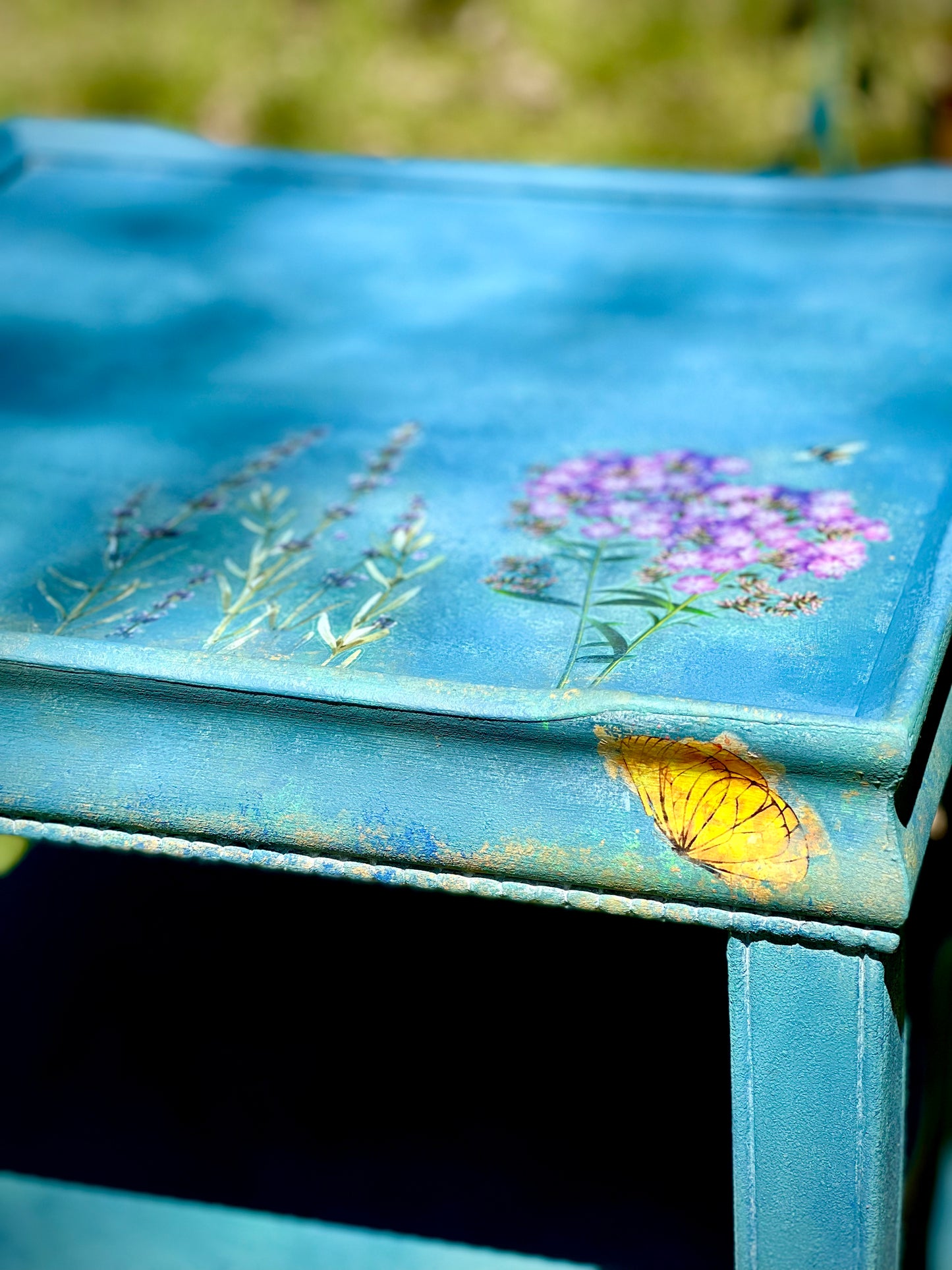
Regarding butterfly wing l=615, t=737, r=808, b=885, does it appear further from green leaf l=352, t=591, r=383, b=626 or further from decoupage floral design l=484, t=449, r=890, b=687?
green leaf l=352, t=591, r=383, b=626

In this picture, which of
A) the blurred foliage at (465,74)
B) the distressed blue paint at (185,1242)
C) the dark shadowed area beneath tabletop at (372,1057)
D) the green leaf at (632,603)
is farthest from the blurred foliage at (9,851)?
the blurred foliage at (465,74)

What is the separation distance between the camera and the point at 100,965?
1.27 meters

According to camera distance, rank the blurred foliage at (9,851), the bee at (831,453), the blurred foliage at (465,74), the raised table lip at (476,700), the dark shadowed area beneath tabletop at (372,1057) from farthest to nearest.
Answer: the blurred foliage at (465,74) < the blurred foliage at (9,851) < the dark shadowed area beneath tabletop at (372,1057) < the bee at (831,453) < the raised table lip at (476,700)

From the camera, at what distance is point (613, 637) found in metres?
0.72

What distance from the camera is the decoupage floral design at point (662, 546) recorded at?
736 mm

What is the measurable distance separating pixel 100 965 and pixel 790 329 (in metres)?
0.78

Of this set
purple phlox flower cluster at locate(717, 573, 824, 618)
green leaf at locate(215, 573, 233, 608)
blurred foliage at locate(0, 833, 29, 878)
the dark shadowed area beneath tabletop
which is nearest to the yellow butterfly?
purple phlox flower cluster at locate(717, 573, 824, 618)

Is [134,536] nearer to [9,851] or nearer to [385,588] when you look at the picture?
[385,588]

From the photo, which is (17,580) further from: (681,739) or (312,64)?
(312,64)

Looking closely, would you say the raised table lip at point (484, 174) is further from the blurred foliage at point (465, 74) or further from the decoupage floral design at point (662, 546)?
the blurred foliage at point (465, 74)

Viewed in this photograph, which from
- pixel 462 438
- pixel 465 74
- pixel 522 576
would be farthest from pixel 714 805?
pixel 465 74

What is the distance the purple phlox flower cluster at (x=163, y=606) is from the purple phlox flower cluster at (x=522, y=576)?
0.51ft

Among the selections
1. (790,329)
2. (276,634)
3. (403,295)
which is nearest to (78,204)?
(403,295)

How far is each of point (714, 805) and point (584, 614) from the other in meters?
0.16
